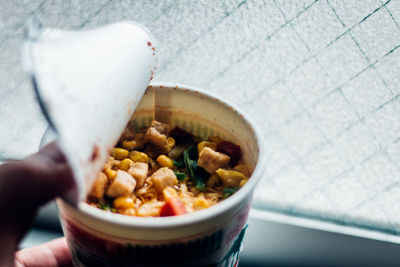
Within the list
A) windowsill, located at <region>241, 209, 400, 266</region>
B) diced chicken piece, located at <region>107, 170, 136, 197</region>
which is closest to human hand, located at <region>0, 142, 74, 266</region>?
diced chicken piece, located at <region>107, 170, 136, 197</region>

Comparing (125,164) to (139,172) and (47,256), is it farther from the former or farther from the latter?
(47,256)

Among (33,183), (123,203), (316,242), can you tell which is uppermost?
(33,183)

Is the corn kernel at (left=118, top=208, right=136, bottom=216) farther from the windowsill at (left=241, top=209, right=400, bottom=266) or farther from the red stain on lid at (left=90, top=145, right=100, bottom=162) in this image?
the windowsill at (left=241, top=209, right=400, bottom=266)

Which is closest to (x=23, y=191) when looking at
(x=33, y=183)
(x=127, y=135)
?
(x=33, y=183)

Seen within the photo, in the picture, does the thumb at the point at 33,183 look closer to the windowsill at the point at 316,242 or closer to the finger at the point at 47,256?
the finger at the point at 47,256

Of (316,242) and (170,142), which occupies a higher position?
(170,142)

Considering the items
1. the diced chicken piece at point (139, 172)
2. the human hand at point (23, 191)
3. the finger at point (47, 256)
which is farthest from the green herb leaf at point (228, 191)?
the finger at point (47, 256)

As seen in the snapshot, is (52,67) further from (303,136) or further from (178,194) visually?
(303,136)
